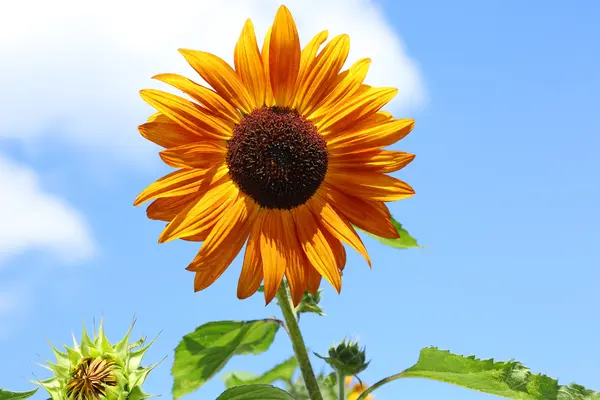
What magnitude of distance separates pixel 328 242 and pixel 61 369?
46.7 inches

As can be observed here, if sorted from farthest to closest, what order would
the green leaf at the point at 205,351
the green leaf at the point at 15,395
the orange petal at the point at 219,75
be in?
the green leaf at the point at 205,351, the orange petal at the point at 219,75, the green leaf at the point at 15,395

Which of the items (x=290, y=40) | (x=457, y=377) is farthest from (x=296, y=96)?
(x=457, y=377)

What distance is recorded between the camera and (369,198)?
11.5 feet

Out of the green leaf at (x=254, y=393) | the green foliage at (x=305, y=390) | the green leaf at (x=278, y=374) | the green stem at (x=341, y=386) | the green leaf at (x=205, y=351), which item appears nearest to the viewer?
the green leaf at (x=254, y=393)

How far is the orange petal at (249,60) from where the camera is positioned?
3371 millimetres

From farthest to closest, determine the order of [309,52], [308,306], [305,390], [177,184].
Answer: [305,390]
[308,306]
[309,52]
[177,184]

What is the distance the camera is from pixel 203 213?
341 centimetres

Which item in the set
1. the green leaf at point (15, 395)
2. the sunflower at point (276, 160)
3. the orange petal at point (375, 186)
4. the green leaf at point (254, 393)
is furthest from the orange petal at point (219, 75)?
the green leaf at point (15, 395)

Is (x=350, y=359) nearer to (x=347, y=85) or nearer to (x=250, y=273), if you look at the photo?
(x=250, y=273)

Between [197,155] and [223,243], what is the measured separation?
14.6 inches

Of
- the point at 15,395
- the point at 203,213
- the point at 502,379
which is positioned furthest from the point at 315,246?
the point at 15,395

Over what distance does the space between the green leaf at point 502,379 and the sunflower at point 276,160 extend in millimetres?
667

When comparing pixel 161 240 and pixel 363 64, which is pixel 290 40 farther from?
pixel 161 240

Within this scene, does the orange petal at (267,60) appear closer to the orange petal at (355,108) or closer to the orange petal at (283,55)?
the orange petal at (283,55)
